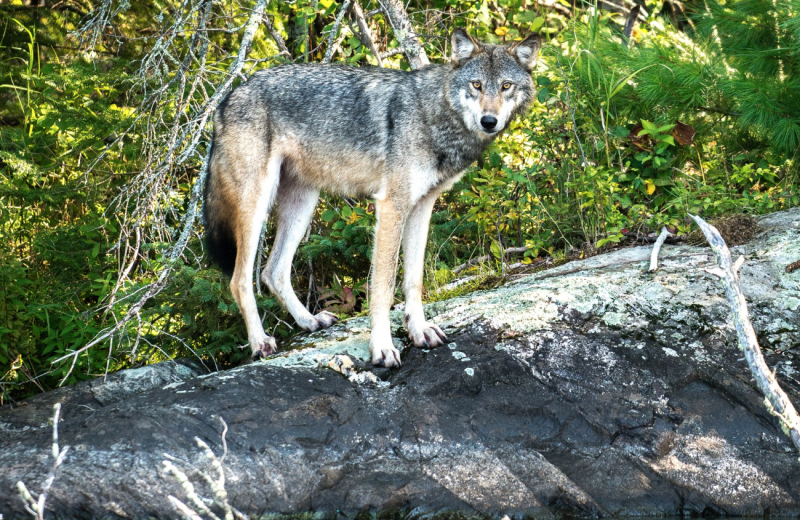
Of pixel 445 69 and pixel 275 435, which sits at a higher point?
pixel 445 69

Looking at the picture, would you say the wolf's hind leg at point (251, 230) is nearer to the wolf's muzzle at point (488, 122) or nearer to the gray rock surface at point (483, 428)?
the gray rock surface at point (483, 428)

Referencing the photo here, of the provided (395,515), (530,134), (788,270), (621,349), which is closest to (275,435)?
(395,515)

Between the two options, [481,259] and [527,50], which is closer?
[527,50]

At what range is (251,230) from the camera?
4582mm

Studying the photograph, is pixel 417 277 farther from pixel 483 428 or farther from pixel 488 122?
pixel 483 428

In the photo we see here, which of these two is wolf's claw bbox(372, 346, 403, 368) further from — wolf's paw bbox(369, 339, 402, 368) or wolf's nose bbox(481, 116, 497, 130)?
wolf's nose bbox(481, 116, 497, 130)

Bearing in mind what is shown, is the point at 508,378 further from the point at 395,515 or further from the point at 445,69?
the point at 445,69

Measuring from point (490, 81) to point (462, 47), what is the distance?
0.30m

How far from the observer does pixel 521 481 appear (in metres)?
3.37

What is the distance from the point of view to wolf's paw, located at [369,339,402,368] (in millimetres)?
3943

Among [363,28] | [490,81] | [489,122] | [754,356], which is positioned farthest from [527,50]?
[754,356]

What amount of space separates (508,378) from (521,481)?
1.79 ft

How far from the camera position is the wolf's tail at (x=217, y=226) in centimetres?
479

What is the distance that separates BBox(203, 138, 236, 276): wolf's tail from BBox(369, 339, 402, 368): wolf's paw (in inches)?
53.3
